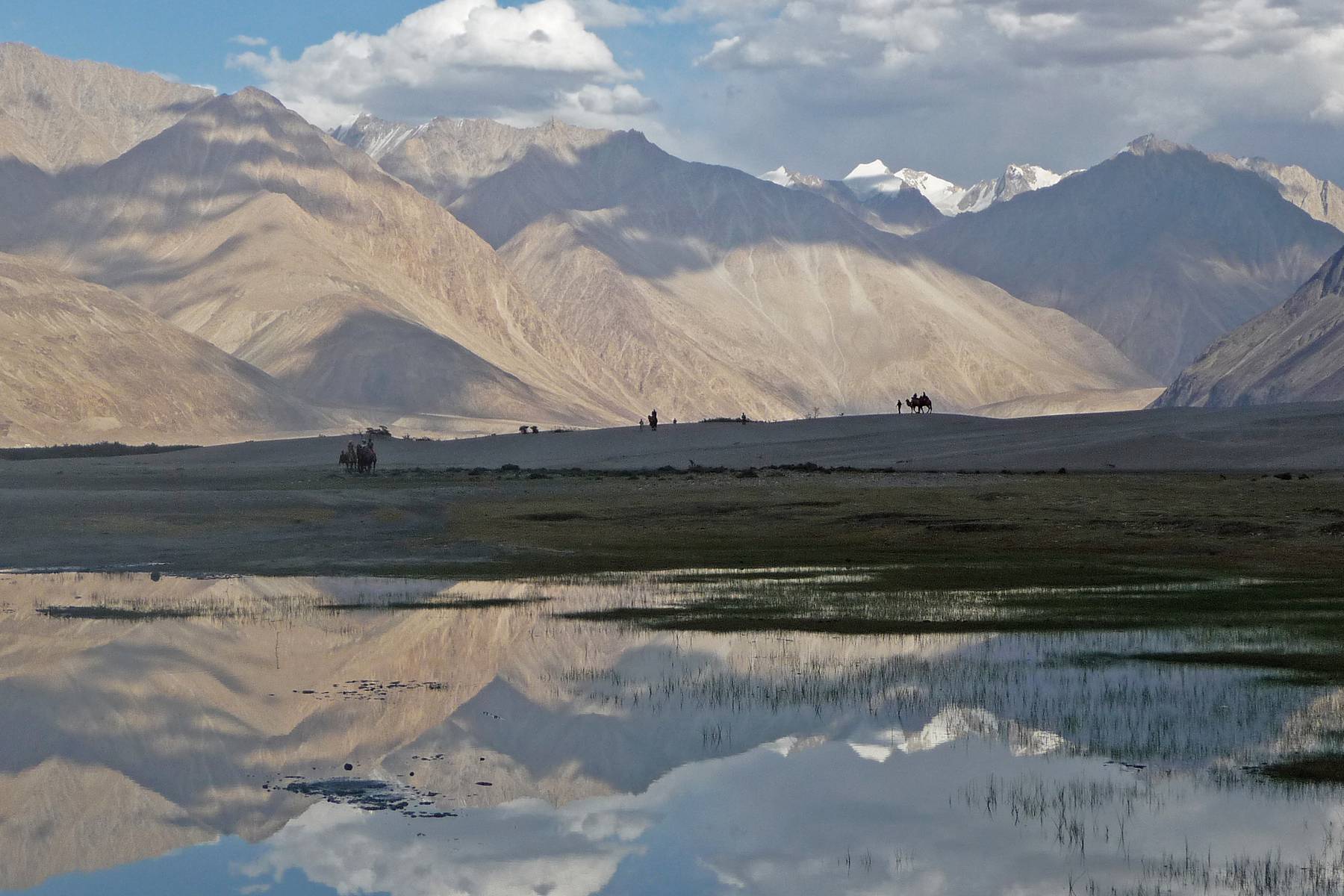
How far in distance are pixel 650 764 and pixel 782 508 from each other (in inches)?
1331

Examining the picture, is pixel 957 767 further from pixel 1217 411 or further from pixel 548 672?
pixel 1217 411

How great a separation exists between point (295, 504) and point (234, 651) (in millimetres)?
27549

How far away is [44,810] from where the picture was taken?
12781 millimetres

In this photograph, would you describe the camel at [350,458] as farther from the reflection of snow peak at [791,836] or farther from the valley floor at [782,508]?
the reflection of snow peak at [791,836]

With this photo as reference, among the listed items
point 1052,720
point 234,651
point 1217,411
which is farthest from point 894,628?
point 1217,411

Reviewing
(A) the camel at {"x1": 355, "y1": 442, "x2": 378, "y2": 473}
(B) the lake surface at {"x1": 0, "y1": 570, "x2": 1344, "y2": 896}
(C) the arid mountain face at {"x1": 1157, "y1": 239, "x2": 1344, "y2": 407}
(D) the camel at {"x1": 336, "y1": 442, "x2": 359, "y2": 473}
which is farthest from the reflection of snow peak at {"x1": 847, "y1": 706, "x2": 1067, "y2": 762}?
(C) the arid mountain face at {"x1": 1157, "y1": 239, "x2": 1344, "y2": 407}

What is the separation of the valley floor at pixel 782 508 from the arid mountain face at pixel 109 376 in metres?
A: 61.6

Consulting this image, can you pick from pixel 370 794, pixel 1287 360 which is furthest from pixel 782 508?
pixel 1287 360

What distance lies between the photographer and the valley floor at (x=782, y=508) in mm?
35000

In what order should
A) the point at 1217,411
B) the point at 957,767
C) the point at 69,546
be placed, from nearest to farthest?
the point at 957,767
the point at 69,546
the point at 1217,411

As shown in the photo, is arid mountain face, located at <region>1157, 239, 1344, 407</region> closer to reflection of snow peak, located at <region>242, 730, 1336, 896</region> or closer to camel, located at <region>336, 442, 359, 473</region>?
camel, located at <region>336, 442, 359, 473</region>

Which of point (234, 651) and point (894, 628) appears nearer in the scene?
point (234, 651)

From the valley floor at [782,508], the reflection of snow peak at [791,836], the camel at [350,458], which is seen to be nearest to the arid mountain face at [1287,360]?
the valley floor at [782,508]

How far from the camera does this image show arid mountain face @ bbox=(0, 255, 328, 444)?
453 feet
